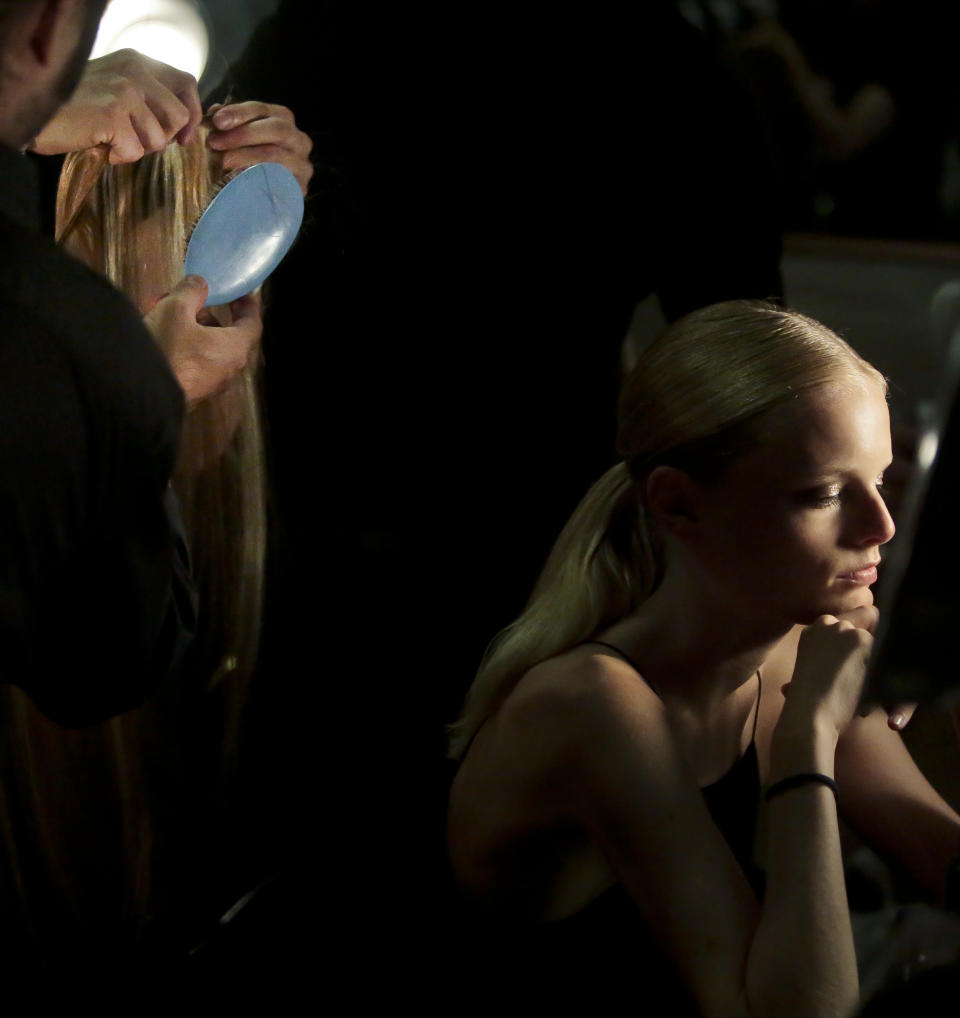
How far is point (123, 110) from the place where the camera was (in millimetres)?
954

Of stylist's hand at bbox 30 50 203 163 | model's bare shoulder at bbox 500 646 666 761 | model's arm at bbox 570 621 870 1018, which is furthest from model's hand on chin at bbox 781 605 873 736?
stylist's hand at bbox 30 50 203 163

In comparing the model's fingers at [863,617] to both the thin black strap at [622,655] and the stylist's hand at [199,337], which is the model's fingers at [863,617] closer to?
the thin black strap at [622,655]

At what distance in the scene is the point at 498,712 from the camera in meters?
1.04

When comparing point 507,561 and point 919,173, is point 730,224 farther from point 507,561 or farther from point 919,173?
point 507,561

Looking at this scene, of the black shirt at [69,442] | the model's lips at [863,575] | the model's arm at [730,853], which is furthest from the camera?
the model's lips at [863,575]

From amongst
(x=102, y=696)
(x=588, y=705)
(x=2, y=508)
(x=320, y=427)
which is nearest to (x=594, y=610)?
(x=588, y=705)

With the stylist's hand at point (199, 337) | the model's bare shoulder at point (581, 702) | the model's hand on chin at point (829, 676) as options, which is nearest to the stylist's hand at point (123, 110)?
the stylist's hand at point (199, 337)

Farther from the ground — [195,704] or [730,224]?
[730,224]

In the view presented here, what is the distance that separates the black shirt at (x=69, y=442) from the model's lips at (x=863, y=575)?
49 cm

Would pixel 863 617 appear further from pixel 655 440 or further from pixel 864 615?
pixel 655 440

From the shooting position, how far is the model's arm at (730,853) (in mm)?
812

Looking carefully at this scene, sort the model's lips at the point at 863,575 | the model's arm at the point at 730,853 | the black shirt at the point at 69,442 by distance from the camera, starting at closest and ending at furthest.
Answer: the black shirt at the point at 69,442 < the model's arm at the point at 730,853 < the model's lips at the point at 863,575

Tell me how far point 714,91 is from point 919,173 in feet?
0.53

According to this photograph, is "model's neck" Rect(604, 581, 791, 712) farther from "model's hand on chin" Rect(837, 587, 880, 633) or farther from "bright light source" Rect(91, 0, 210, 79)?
"bright light source" Rect(91, 0, 210, 79)
